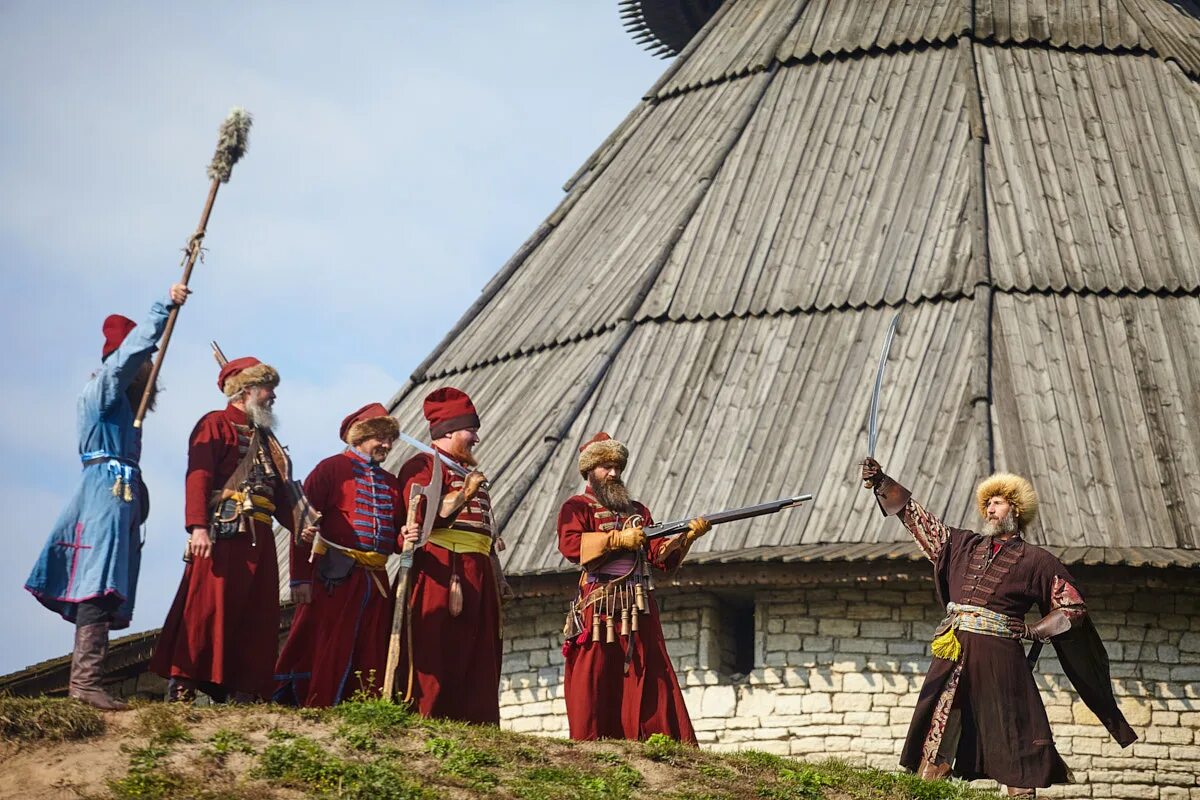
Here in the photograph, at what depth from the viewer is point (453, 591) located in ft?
27.2

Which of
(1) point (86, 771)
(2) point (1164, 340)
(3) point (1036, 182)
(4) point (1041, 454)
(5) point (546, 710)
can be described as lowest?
(1) point (86, 771)

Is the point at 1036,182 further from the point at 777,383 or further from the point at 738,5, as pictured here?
A: the point at 738,5

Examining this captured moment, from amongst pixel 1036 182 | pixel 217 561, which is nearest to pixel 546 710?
pixel 217 561

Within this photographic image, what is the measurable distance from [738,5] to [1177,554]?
28.5ft

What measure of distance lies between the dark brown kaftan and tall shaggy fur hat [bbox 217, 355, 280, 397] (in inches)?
118

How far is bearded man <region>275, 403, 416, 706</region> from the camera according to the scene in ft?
27.1

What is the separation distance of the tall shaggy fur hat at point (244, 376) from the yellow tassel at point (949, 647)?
10.9 feet

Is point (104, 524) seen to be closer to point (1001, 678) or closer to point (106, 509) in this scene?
point (106, 509)

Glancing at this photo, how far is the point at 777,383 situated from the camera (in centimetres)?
1265

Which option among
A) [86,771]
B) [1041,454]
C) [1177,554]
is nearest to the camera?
[86,771]

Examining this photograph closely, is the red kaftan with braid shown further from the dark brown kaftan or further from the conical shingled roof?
the conical shingled roof

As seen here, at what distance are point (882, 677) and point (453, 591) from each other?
398 cm

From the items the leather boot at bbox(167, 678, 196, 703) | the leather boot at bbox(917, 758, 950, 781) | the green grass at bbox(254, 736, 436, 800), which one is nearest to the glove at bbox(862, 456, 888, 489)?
the leather boot at bbox(917, 758, 950, 781)

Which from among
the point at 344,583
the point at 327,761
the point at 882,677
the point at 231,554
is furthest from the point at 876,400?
the point at 327,761
